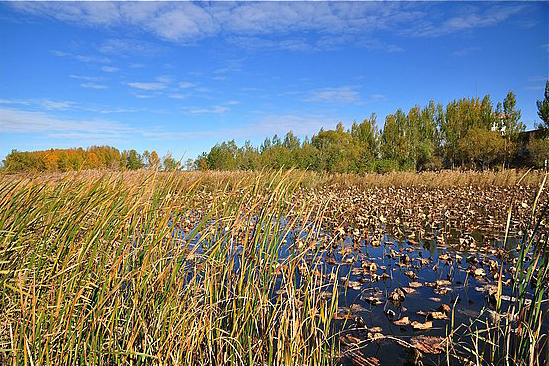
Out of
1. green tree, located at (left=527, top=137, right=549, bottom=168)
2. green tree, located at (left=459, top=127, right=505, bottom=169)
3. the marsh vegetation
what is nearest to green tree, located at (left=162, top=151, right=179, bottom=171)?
the marsh vegetation

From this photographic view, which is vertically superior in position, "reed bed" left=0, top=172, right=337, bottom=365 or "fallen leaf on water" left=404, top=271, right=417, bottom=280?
"reed bed" left=0, top=172, right=337, bottom=365

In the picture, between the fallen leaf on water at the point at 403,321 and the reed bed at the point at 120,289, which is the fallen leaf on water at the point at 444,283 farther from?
the reed bed at the point at 120,289

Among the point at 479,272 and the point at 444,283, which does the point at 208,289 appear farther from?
the point at 479,272

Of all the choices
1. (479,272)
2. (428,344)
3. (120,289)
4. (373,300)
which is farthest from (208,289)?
(479,272)

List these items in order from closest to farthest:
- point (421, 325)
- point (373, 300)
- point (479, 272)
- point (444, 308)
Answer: point (421, 325), point (444, 308), point (373, 300), point (479, 272)

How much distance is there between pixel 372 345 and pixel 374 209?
6.21 metres

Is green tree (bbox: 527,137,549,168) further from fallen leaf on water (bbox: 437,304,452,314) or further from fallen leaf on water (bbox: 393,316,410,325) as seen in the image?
fallen leaf on water (bbox: 393,316,410,325)

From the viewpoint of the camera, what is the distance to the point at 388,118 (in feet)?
102

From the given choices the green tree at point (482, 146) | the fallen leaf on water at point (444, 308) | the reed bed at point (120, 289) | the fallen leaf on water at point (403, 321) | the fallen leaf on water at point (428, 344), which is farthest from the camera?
the green tree at point (482, 146)

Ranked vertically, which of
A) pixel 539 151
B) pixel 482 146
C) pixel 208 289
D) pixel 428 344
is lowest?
pixel 428 344

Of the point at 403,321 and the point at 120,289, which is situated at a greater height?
the point at 120,289

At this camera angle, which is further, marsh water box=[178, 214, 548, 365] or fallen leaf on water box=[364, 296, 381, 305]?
fallen leaf on water box=[364, 296, 381, 305]

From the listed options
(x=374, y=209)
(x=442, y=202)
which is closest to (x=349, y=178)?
(x=442, y=202)

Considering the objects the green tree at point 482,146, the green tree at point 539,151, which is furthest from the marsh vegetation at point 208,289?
the green tree at point 482,146
